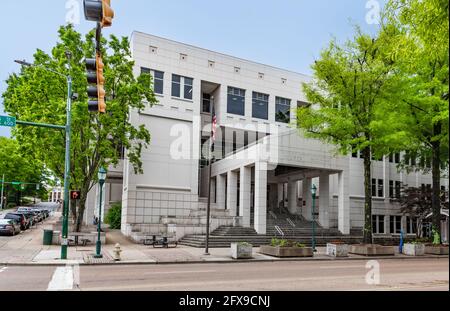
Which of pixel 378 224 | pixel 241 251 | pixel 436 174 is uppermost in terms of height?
pixel 436 174

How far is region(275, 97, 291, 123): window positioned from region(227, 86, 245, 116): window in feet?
13.5

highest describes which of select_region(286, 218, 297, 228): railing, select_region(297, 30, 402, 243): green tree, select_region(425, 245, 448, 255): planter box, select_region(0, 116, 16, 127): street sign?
select_region(297, 30, 402, 243): green tree

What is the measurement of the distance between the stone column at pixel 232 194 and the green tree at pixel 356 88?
460 inches

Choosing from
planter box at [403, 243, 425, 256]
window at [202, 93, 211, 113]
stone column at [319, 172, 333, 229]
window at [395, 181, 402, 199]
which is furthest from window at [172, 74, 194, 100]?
window at [395, 181, 402, 199]

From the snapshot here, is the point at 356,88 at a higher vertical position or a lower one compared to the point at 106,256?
higher

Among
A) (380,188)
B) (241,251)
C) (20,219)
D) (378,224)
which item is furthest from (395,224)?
(20,219)

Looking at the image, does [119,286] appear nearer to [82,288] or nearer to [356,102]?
[82,288]

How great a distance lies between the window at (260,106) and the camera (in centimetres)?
4391

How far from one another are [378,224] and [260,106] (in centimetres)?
1737

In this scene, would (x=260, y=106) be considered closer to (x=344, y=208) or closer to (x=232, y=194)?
(x=232, y=194)

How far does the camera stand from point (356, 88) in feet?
85.0

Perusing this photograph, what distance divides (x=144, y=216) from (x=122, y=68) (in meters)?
12.5

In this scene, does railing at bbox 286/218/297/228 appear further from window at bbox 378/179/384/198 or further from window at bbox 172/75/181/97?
window at bbox 172/75/181/97

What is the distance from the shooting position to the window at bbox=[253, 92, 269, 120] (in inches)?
1729
